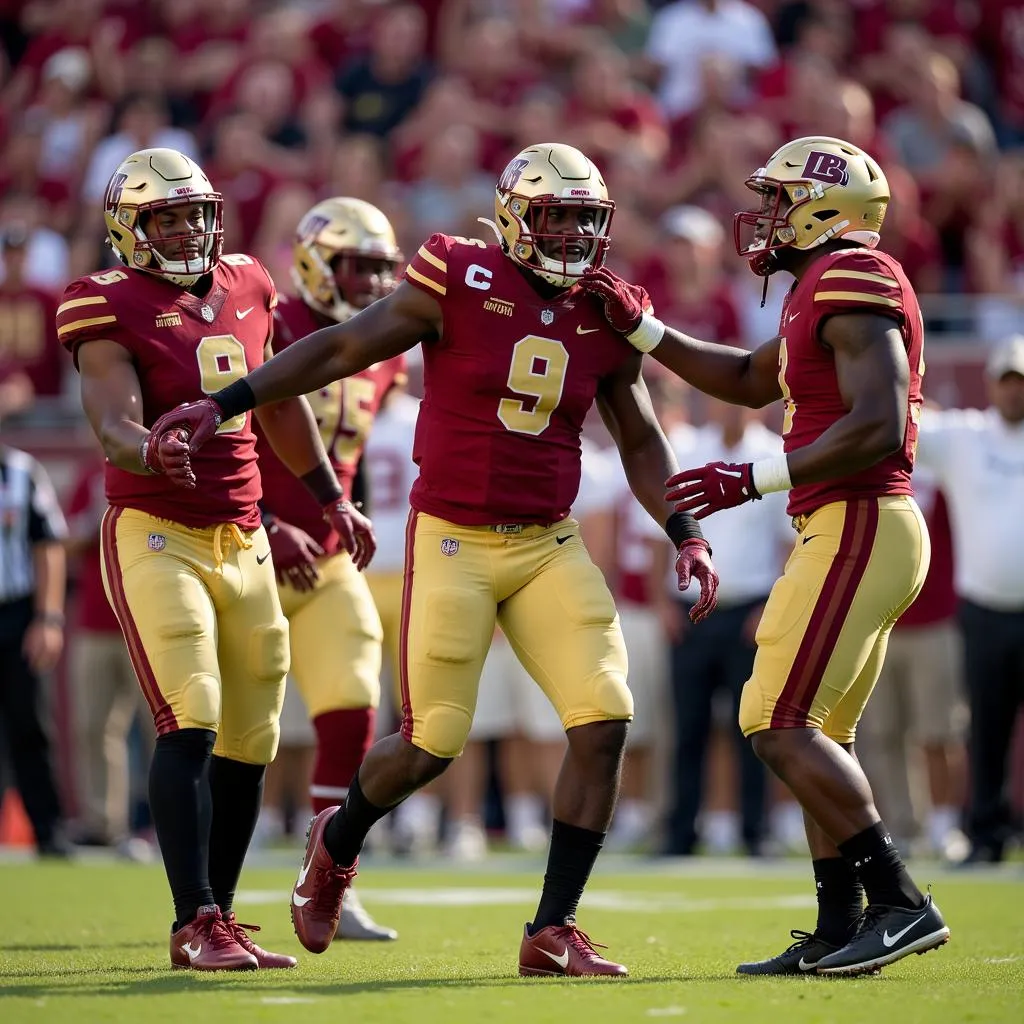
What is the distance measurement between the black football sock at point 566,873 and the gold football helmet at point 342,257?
220 centimetres

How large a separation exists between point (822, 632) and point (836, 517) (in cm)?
31

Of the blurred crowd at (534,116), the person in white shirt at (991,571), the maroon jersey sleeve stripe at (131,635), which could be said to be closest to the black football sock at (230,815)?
the maroon jersey sleeve stripe at (131,635)

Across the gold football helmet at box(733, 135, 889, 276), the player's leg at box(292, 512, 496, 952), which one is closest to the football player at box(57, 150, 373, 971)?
the player's leg at box(292, 512, 496, 952)

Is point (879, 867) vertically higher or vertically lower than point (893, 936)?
higher

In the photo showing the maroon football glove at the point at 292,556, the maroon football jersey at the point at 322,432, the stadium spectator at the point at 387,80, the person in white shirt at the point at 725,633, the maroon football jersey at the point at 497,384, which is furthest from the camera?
the stadium spectator at the point at 387,80

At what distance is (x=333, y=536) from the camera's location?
633 cm

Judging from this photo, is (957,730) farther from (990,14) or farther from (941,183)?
(990,14)

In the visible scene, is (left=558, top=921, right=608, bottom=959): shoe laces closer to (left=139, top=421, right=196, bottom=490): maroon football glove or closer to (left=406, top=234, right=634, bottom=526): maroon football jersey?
(left=406, top=234, right=634, bottom=526): maroon football jersey

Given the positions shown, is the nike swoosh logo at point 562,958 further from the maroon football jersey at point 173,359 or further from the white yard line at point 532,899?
the white yard line at point 532,899

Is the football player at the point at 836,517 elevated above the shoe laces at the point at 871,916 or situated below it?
above

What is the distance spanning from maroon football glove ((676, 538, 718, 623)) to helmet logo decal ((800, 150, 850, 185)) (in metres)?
1.02

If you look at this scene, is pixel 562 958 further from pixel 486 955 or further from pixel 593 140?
pixel 593 140

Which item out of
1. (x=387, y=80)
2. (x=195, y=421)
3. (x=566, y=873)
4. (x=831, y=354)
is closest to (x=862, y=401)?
(x=831, y=354)

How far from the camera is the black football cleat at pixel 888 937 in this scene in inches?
192
